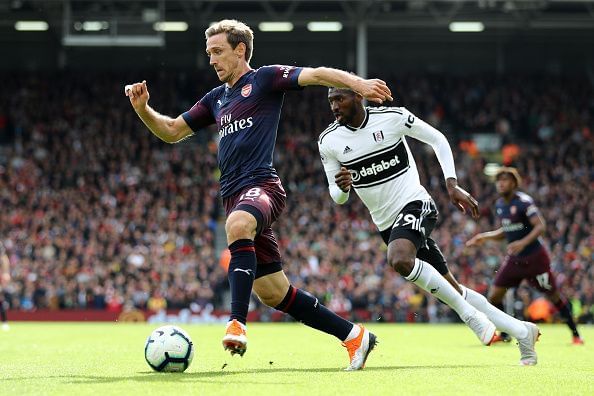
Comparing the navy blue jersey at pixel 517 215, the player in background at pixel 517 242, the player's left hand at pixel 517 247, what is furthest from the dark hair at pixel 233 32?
the navy blue jersey at pixel 517 215

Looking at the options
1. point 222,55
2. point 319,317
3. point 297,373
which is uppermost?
point 222,55

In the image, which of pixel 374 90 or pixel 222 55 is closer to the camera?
pixel 374 90

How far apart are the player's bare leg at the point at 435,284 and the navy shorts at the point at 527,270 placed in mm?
6107

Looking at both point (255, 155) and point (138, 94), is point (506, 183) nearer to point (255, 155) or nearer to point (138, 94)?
point (255, 155)

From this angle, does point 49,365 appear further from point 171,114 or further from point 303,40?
point 303,40

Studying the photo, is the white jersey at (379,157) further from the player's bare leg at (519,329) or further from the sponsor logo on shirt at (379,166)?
the player's bare leg at (519,329)

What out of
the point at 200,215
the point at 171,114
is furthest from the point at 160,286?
the point at 171,114

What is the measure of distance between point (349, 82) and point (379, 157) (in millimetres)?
1993

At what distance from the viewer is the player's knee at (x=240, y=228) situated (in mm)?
6957

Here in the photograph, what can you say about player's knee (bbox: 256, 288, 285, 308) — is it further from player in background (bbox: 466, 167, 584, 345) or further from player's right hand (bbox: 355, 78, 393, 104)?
player in background (bbox: 466, 167, 584, 345)

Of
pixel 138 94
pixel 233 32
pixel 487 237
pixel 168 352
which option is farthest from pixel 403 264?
pixel 487 237

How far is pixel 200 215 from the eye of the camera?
102ft

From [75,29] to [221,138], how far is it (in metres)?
23.0

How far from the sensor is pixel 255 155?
7504mm
